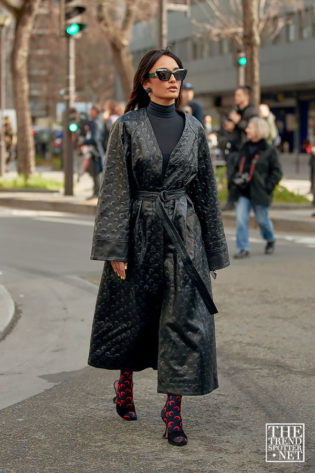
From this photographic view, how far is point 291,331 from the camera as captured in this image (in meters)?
7.13

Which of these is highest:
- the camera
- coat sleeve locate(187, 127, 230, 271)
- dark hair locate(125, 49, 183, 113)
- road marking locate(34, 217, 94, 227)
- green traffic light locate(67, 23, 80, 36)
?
green traffic light locate(67, 23, 80, 36)

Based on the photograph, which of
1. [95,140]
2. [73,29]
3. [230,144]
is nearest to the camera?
[230,144]

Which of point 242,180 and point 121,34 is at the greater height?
point 121,34

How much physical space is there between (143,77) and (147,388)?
180 centimetres

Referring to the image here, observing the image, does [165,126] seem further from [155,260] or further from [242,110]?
[242,110]

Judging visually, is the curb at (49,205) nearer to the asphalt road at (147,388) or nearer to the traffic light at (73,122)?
the traffic light at (73,122)

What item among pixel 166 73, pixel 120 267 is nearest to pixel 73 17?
pixel 166 73

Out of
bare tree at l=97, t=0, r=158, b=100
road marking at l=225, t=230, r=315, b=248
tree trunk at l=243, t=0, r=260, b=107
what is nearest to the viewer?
road marking at l=225, t=230, r=315, b=248

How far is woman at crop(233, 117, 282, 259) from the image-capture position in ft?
36.1

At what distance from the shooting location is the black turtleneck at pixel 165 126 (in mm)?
4555

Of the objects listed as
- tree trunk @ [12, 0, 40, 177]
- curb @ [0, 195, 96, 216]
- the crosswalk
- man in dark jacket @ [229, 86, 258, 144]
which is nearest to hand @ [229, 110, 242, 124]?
man in dark jacket @ [229, 86, 258, 144]

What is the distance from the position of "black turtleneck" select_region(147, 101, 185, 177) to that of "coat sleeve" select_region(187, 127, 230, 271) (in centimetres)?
13

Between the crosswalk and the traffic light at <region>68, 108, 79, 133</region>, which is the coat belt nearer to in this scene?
the crosswalk

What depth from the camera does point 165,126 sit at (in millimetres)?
4594
